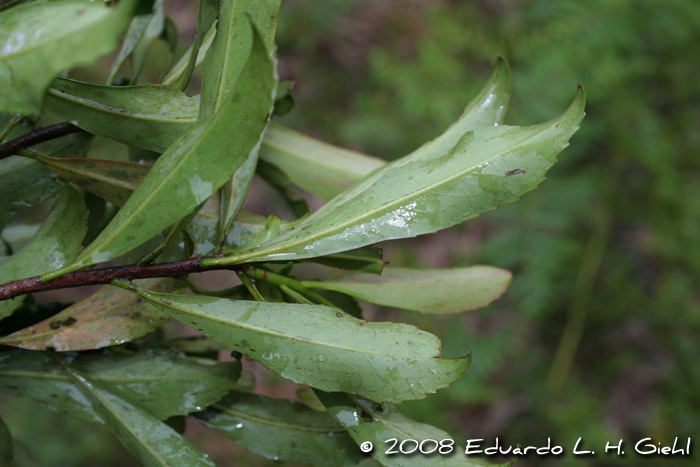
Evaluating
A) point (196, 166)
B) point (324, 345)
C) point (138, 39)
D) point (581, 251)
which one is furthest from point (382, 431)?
point (581, 251)

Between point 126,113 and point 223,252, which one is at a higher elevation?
point 126,113

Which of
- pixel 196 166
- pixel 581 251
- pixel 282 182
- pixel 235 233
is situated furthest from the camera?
pixel 581 251

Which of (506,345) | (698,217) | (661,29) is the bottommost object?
(506,345)

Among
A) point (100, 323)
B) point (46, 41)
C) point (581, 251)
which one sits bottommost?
point (581, 251)

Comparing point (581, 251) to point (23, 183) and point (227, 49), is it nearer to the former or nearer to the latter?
point (227, 49)

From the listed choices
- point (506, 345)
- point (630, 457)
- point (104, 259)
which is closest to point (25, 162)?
point (104, 259)

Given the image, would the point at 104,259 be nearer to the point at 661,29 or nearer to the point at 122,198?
the point at 122,198

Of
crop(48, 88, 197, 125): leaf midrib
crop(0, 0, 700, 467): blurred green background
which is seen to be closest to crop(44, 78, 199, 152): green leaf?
crop(48, 88, 197, 125): leaf midrib
